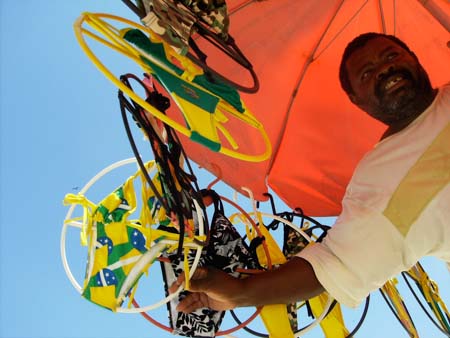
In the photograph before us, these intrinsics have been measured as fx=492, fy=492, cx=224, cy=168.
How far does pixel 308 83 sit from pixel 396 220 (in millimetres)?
863

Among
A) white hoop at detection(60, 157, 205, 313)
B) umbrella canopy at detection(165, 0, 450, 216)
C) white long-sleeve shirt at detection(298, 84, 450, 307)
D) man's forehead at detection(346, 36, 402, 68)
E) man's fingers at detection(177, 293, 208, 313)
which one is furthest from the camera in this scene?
umbrella canopy at detection(165, 0, 450, 216)

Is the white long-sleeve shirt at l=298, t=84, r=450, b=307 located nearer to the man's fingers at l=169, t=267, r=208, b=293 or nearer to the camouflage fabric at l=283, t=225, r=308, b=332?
the camouflage fabric at l=283, t=225, r=308, b=332

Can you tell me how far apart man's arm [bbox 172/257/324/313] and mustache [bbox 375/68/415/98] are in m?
0.69

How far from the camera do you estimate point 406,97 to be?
1.75m

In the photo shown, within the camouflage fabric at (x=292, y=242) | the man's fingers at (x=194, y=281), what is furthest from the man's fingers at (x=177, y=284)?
the camouflage fabric at (x=292, y=242)

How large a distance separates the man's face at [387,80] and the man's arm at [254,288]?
0.66m

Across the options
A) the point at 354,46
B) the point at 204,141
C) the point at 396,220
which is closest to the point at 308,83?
Result: the point at 354,46

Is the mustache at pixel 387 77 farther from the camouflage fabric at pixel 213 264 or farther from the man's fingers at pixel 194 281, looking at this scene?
the man's fingers at pixel 194 281

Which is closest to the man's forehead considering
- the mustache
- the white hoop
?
the mustache

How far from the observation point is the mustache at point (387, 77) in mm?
1785

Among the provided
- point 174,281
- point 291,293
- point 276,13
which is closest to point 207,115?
point 174,281

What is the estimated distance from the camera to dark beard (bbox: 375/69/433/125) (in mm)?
1756

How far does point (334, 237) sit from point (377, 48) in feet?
2.50

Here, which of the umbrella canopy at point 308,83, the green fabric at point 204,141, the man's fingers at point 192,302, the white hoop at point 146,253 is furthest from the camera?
the umbrella canopy at point 308,83
